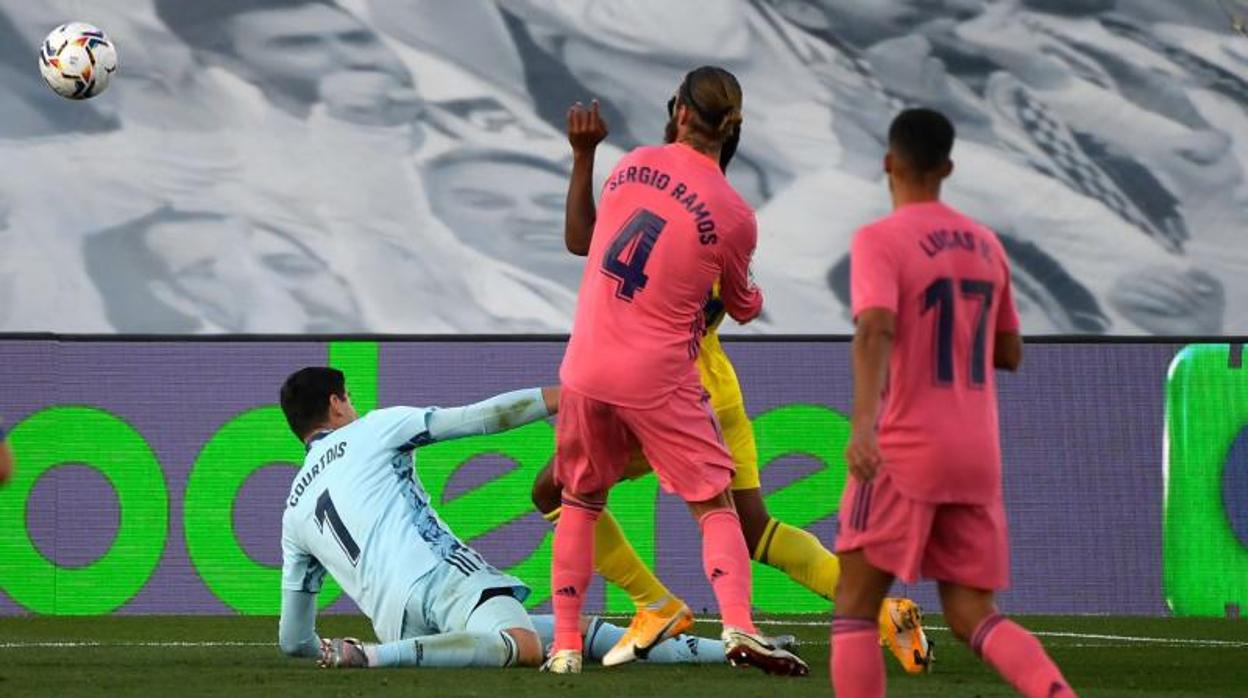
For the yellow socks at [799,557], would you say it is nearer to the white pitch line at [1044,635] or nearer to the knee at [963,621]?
the white pitch line at [1044,635]

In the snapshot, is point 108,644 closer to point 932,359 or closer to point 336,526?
point 336,526

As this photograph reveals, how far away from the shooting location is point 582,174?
6.85 m

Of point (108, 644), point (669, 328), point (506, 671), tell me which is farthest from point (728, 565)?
point (108, 644)

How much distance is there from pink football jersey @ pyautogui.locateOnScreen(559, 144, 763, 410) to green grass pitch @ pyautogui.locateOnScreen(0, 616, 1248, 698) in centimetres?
87

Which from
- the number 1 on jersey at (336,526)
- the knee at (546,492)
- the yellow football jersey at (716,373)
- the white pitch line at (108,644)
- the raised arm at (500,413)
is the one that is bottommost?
the white pitch line at (108,644)

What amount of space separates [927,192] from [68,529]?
6354 millimetres

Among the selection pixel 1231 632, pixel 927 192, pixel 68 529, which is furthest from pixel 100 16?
pixel 927 192

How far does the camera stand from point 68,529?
34.1 ft

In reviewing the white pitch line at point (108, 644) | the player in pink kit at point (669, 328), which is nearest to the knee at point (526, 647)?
the player in pink kit at point (669, 328)

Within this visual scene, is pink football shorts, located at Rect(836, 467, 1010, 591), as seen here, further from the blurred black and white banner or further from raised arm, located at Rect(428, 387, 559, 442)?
the blurred black and white banner

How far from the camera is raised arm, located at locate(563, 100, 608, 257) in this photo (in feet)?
22.4

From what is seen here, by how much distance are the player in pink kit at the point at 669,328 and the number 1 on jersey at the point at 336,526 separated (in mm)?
771

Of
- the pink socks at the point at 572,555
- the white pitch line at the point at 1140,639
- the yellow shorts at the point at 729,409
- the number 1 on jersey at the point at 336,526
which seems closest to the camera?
the pink socks at the point at 572,555

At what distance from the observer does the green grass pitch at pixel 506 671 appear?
20.6 ft
